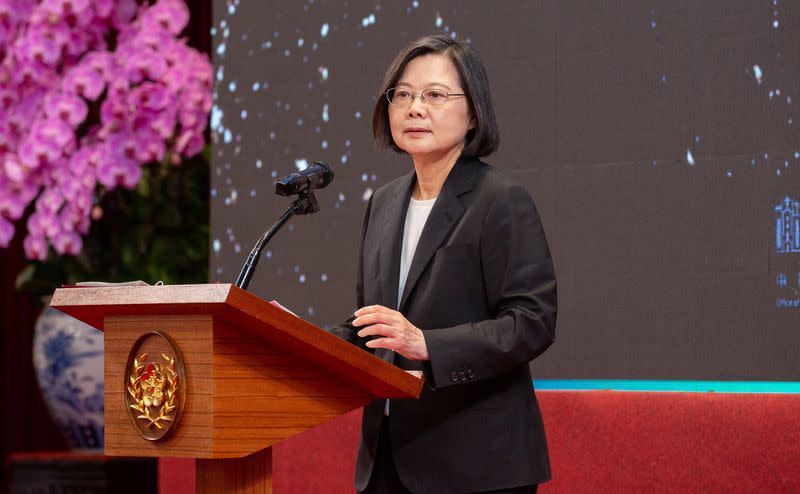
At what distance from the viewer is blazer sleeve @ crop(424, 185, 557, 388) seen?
63.2 inches

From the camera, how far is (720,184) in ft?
8.18

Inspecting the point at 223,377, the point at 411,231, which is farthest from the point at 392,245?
the point at 223,377

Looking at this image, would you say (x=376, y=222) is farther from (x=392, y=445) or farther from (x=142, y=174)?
(x=142, y=174)

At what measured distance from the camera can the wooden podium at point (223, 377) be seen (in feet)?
4.70

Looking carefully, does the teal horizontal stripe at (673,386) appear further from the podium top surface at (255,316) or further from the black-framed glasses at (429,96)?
the podium top surface at (255,316)

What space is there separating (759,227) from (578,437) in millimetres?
639

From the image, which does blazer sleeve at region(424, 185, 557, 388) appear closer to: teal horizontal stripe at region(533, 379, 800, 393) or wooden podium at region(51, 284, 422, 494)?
wooden podium at region(51, 284, 422, 494)

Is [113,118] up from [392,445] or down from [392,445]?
up

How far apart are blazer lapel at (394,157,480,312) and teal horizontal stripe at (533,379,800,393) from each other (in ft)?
3.25

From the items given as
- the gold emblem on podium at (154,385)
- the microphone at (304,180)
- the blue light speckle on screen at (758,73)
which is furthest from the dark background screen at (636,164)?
the gold emblem on podium at (154,385)

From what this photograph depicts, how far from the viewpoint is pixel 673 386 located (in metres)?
2.56

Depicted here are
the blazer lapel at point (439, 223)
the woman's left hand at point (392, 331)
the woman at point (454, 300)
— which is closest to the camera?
the woman's left hand at point (392, 331)

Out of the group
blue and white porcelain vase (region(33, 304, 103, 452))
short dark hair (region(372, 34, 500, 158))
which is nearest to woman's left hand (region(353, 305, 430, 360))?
short dark hair (region(372, 34, 500, 158))

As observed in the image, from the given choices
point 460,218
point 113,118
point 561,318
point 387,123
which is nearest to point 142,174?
point 113,118
